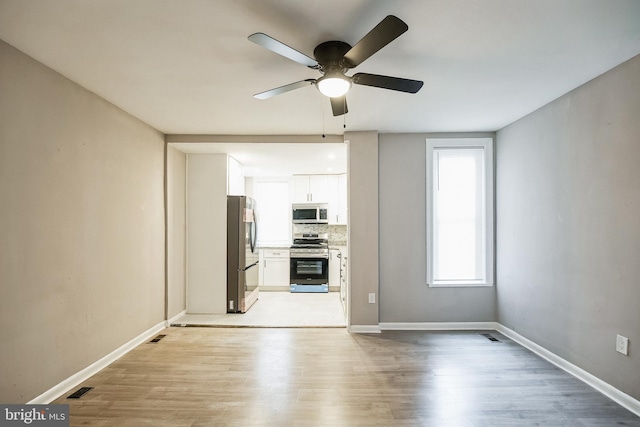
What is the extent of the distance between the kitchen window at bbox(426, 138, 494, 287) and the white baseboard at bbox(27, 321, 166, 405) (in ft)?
11.2

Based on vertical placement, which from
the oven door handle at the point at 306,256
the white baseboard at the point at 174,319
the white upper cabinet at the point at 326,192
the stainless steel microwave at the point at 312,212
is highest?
the white upper cabinet at the point at 326,192

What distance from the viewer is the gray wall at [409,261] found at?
12.5 feet

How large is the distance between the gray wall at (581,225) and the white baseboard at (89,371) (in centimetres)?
409

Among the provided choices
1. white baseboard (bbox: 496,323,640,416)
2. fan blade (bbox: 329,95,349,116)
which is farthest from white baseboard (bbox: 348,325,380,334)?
fan blade (bbox: 329,95,349,116)

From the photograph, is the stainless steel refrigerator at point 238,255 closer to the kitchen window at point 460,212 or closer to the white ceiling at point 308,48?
the white ceiling at point 308,48

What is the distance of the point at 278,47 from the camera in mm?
1567

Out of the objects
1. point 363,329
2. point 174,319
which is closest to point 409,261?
point 363,329

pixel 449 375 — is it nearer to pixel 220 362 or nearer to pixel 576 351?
pixel 576 351

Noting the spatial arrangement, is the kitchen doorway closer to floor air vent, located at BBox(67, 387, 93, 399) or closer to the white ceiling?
the white ceiling

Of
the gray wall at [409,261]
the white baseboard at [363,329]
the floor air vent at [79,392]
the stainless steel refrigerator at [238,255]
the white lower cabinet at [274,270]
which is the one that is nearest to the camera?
the floor air vent at [79,392]

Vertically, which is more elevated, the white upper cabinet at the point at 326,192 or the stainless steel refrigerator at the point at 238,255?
the white upper cabinet at the point at 326,192

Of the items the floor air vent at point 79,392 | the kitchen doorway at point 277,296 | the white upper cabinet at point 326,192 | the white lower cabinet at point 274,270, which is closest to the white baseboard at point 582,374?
the kitchen doorway at point 277,296

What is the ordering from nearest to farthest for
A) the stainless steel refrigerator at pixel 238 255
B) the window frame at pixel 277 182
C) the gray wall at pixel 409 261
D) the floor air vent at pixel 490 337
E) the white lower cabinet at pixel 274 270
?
1. the floor air vent at pixel 490 337
2. the gray wall at pixel 409 261
3. the stainless steel refrigerator at pixel 238 255
4. the white lower cabinet at pixel 274 270
5. the window frame at pixel 277 182

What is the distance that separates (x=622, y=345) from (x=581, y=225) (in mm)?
916
